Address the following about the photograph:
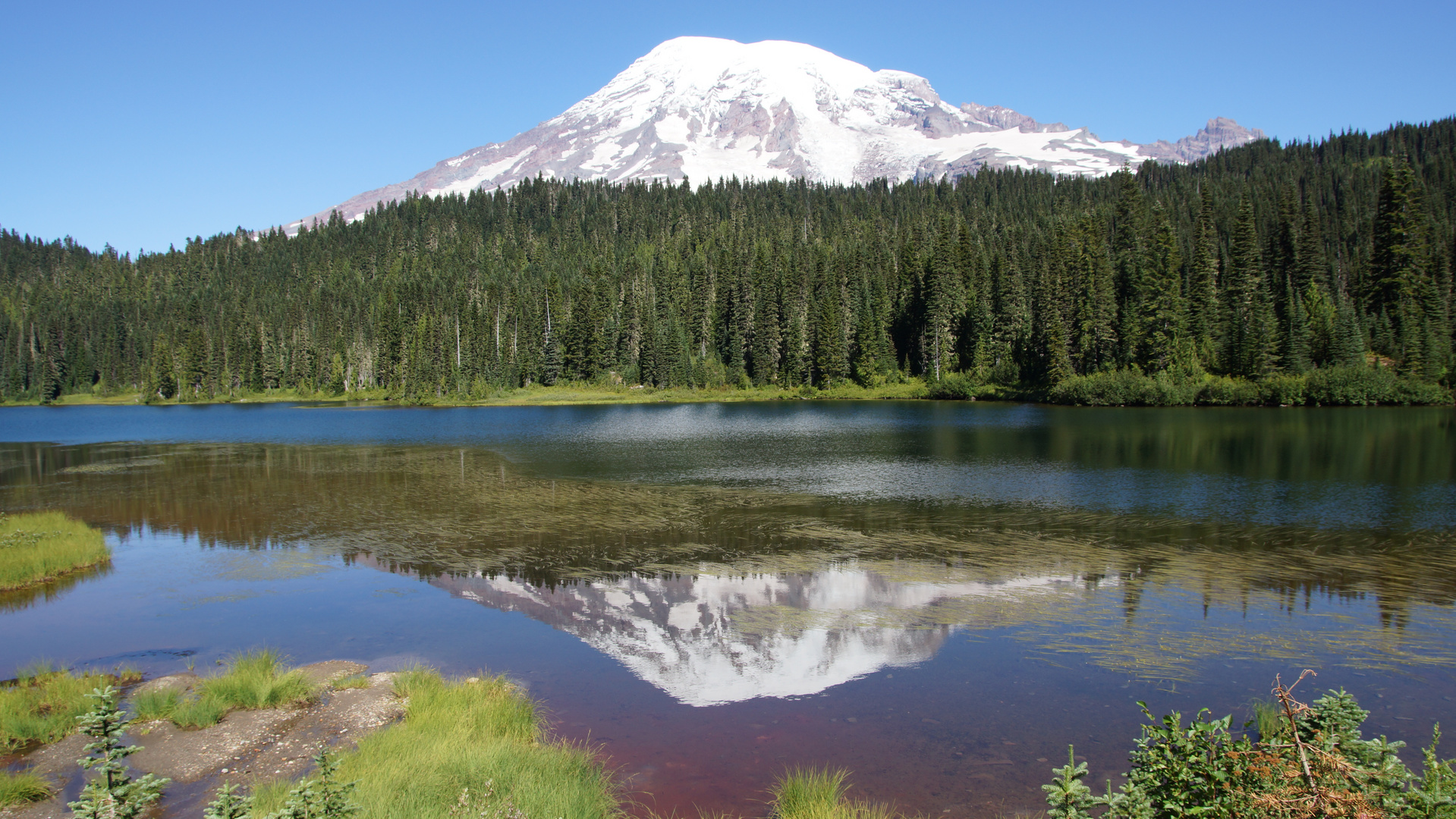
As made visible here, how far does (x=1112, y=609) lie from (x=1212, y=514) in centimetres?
1329

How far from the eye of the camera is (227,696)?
468 inches

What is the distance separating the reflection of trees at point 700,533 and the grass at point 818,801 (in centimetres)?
996

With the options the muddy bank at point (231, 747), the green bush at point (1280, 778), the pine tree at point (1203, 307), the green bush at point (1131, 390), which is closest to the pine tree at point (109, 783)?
the muddy bank at point (231, 747)

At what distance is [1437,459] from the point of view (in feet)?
128

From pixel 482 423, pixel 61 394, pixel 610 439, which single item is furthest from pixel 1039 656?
pixel 61 394

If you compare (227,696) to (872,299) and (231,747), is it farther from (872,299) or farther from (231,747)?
(872,299)

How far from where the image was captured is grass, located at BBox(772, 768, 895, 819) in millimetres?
8281

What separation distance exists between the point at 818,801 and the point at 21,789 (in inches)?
357

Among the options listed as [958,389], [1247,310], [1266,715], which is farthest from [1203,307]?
[1266,715]

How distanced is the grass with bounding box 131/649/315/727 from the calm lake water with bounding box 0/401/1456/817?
6.25 feet

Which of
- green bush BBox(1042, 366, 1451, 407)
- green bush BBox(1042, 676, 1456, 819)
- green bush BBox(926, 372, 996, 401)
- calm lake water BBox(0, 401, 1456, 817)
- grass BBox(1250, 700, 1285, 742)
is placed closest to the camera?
green bush BBox(1042, 676, 1456, 819)

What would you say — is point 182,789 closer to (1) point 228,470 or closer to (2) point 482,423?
(1) point 228,470

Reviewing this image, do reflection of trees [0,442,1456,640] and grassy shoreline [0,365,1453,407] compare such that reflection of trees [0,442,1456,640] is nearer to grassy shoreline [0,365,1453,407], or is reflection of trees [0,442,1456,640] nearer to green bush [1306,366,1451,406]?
grassy shoreline [0,365,1453,407]

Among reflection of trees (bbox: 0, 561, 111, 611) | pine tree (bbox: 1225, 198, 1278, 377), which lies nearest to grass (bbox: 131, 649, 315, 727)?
reflection of trees (bbox: 0, 561, 111, 611)
